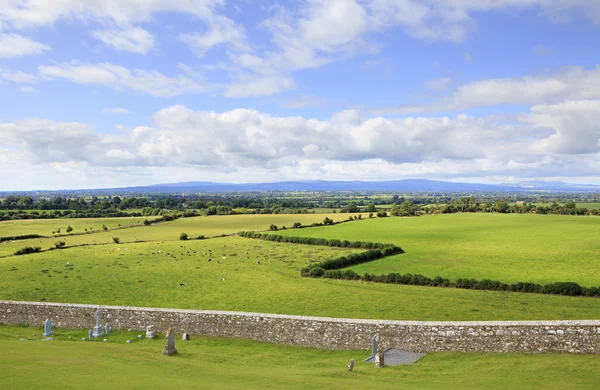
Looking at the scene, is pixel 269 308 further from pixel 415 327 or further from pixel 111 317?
pixel 415 327

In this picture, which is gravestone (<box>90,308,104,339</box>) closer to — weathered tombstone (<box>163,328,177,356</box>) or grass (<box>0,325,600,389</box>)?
grass (<box>0,325,600,389</box>)

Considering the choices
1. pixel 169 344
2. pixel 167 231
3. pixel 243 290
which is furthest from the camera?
pixel 167 231

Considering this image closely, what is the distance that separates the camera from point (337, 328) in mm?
19797

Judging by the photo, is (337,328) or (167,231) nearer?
(337,328)

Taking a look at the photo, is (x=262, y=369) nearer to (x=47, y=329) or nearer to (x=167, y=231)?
(x=47, y=329)

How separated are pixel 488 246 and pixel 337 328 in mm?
47096

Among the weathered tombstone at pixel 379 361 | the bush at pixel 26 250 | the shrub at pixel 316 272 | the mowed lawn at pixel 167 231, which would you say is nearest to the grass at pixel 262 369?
the weathered tombstone at pixel 379 361

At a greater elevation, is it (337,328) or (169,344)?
(337,328)

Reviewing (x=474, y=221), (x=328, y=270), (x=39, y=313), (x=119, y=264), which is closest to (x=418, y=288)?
(x=328, y=270)

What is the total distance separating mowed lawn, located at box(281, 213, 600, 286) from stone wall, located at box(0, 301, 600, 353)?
80.0ft

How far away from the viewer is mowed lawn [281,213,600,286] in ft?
141

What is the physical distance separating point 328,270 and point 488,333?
28.4 m

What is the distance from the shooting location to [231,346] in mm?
20688

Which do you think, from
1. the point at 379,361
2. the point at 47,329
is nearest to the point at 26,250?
the point at 47,329
